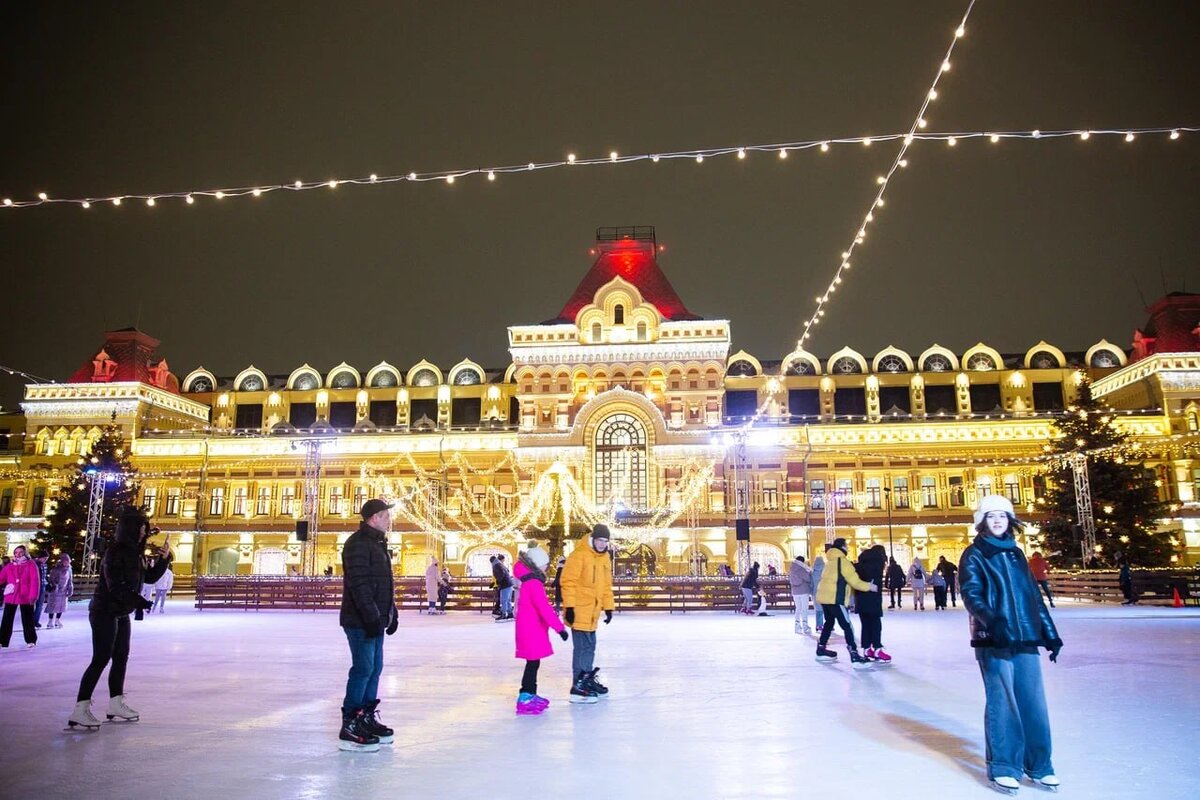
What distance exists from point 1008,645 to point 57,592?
21.3 m

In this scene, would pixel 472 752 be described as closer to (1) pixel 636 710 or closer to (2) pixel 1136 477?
(1) pixel 636 710

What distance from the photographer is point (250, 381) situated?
5662 cm

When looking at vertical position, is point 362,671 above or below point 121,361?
below

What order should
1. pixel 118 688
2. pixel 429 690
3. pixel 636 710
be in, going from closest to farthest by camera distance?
pixel 118 688, pixel 636 710, pixel 429 690

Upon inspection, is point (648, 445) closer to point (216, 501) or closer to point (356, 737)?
point (216, 501)

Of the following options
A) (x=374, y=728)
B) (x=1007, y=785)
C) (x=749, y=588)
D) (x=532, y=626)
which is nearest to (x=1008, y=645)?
(x=1007, y=785)

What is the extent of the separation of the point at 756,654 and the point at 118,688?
857 centimetres

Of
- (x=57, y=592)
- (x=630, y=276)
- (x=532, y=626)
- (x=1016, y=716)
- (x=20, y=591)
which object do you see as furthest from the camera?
(x=630, y=276)

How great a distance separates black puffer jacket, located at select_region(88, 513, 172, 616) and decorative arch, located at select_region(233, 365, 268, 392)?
170ft

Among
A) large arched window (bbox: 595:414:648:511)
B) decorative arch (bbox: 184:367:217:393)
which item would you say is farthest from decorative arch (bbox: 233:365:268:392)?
large arched window (bbox: 595:414:648:511)

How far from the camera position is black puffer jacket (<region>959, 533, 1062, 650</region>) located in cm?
530

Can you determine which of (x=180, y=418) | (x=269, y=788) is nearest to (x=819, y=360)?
(x=180, y=418)

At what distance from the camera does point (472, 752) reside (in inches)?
239

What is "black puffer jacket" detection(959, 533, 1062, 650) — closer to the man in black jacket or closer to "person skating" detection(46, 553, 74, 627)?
the man in black jacket
